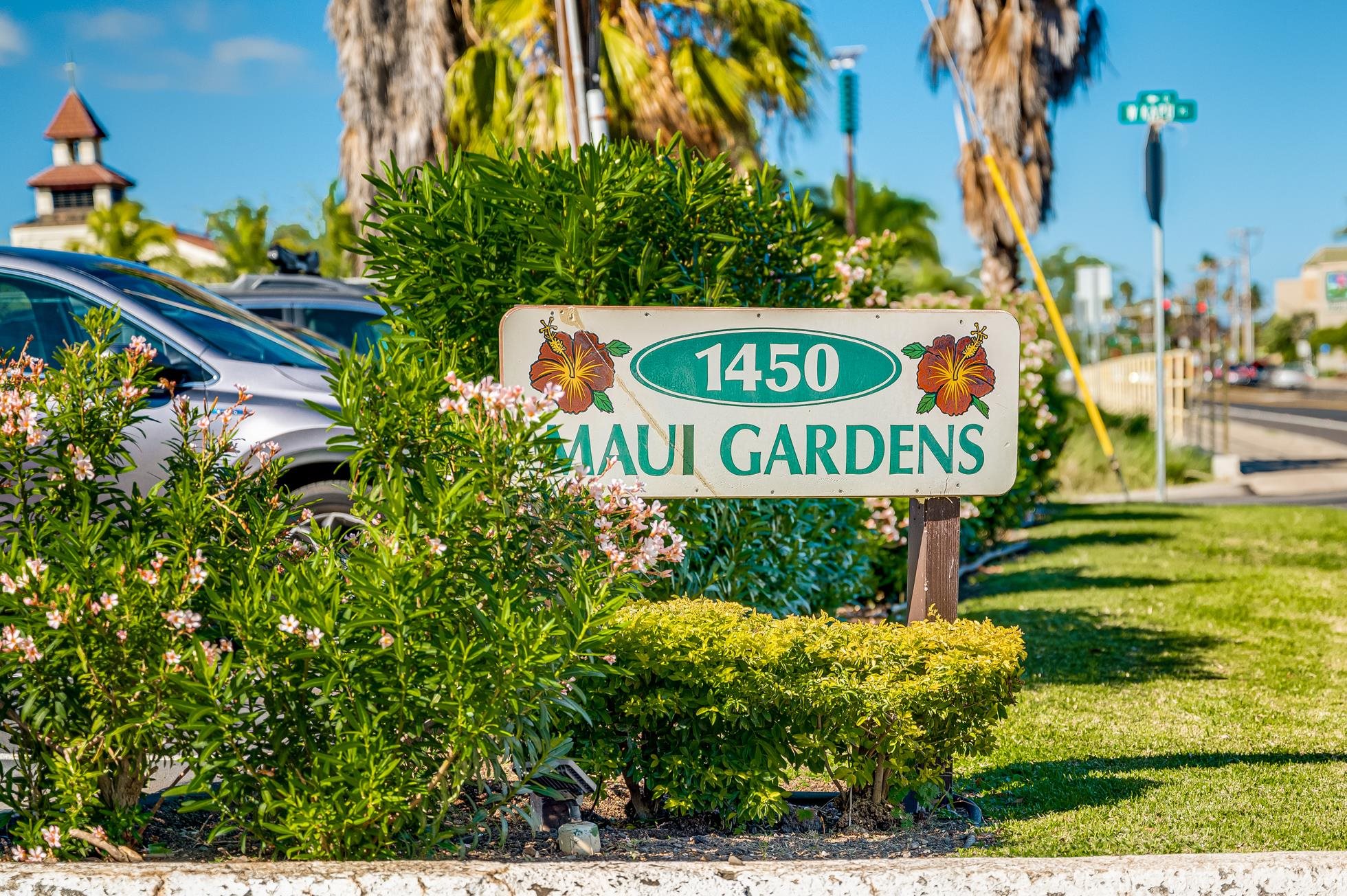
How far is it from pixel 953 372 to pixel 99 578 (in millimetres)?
2626

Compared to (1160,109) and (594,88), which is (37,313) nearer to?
(594,88)

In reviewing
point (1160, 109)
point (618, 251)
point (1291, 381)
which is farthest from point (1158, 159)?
point (1291, 381)

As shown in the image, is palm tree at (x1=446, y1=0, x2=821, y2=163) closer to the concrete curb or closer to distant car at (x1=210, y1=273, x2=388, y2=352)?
distant car at (x1=210, y1=273, x2=388, y2=352)

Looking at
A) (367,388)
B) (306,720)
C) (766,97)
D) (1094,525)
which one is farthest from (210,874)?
(766,97)

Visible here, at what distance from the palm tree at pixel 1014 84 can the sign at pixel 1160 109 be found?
337 centimetres

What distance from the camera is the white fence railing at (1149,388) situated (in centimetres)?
2266

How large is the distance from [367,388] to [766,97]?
13350mm

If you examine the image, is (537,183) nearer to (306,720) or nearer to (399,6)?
(306,720)

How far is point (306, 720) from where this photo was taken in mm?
3131

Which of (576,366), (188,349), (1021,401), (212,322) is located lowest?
(1021,401)

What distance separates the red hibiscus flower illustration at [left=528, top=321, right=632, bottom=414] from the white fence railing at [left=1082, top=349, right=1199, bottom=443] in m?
19.2

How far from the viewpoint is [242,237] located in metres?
34.5

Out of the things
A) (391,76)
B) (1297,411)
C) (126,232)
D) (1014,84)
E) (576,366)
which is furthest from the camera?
(1297,411)

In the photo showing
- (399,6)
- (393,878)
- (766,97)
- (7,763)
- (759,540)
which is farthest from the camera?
(399,6)
